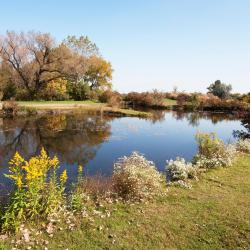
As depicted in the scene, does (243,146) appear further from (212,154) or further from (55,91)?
(55,91)

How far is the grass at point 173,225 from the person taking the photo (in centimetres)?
542

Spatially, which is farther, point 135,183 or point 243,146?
point 243,146

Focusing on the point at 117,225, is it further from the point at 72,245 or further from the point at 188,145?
the point at 188,145

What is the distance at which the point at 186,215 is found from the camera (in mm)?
6684

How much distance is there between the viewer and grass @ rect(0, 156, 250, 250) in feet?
17.8

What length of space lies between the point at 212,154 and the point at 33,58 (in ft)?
118

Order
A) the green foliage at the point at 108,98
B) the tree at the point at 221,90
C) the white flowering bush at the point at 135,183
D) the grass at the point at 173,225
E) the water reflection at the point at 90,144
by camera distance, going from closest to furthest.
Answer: the grass at the point at 173,225 → the white flowering bush at the point at 135,183 → the water reflection at the point at 90,144 → the green foliage at the point at 108,98 → the tree at the point at 221,90

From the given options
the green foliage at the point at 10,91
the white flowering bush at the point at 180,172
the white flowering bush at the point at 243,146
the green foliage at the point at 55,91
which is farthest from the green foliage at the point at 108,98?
the white flowering bush at the point at 180,172

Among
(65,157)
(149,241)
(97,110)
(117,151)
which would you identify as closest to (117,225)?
(149,241)

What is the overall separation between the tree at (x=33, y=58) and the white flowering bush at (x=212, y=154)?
31.8 meters

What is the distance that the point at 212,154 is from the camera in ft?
39.6

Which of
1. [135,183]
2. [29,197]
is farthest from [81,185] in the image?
[29,197]

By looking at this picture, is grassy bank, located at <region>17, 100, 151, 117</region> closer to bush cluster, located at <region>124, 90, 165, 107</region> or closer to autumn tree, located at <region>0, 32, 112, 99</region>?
autumn tree, located at <region>0, 32, 112, 99</region>

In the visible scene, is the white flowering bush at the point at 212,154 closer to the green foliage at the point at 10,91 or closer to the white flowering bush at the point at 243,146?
the white flowering bush at the point at 243,146
